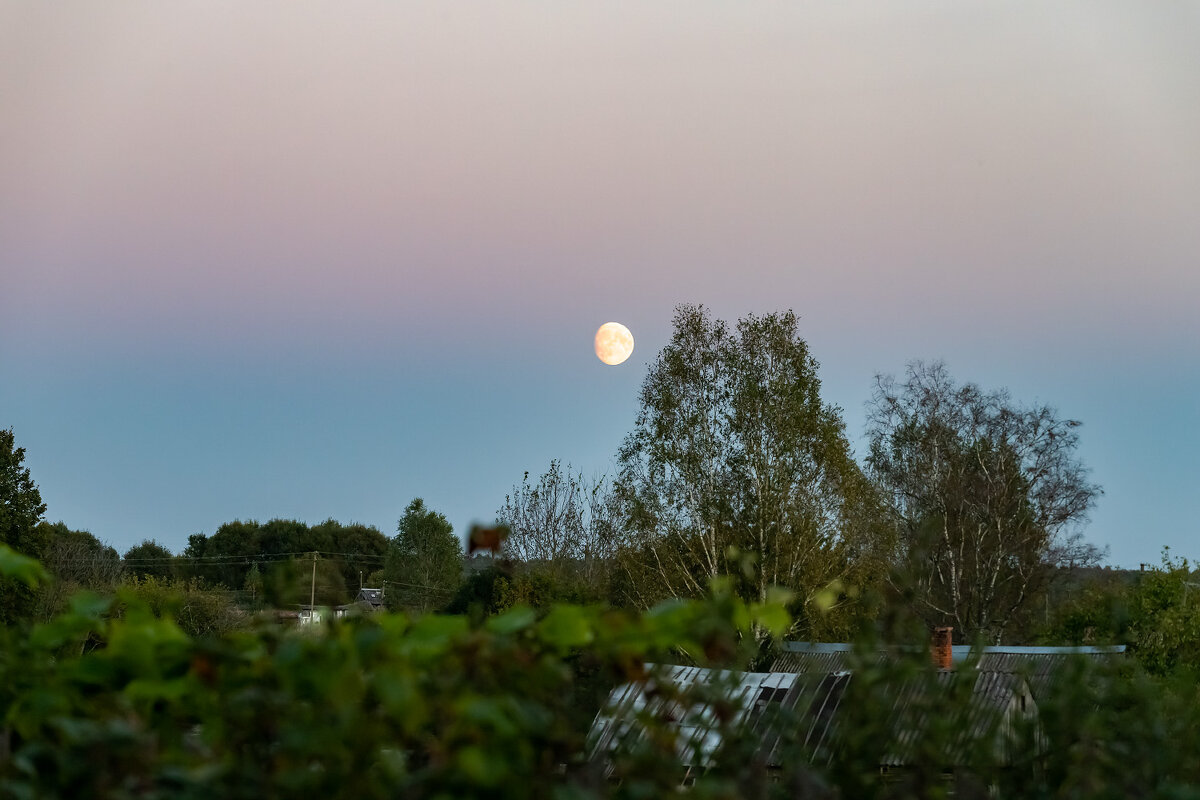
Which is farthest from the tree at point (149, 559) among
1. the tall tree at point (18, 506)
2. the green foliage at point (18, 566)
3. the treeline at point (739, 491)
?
the green foliage at point (18, 566)

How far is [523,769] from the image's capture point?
3.75ft

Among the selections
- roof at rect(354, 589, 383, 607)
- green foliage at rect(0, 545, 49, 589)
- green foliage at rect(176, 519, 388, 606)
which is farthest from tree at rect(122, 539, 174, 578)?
green foliage at rect(0, 545, 49, 589)

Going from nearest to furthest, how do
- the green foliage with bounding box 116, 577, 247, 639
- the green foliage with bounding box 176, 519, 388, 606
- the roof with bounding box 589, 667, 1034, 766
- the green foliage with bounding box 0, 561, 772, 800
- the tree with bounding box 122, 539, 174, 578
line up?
the green foliage with bounding box 0, 561, 772, 800 < the roof with bounding box 589, 667, 1034, 766 < the green foliage with bounding box 116, 577, 247, 639 < the tree with bounding box 122, 539, 174, 578 < the green foliage with bounding box 176, 519, 388, 606

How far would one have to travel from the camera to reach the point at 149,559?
63.5m

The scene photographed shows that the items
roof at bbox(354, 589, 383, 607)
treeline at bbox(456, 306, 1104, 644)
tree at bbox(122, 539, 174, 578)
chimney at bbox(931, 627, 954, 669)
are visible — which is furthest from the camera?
tree at bbox(122, 539, 174, 578)

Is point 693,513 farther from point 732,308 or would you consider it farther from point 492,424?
point 492,424

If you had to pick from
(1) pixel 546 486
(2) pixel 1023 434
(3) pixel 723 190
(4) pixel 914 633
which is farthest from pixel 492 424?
(4) pixel 914 633

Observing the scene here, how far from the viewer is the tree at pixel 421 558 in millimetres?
58062

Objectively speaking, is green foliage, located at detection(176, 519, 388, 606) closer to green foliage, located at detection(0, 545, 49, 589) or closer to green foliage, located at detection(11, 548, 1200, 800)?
green foliage, located at detection(0, 545, 49, 589)

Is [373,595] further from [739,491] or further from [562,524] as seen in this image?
[739,491]

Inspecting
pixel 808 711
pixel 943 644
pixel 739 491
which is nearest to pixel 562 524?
pixel 739 491

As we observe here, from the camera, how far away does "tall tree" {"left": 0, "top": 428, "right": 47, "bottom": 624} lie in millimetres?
36875

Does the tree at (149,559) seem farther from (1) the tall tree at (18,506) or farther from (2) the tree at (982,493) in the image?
(2) the tree at (982,493)

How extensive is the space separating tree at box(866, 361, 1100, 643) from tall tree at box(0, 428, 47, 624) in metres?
29.5
